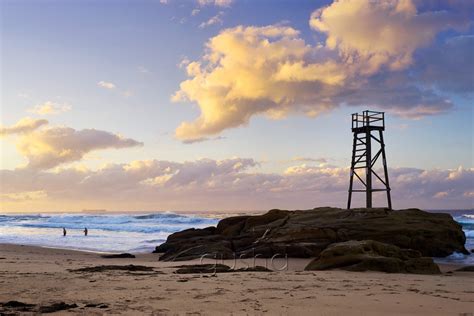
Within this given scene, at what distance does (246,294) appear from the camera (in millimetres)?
8422

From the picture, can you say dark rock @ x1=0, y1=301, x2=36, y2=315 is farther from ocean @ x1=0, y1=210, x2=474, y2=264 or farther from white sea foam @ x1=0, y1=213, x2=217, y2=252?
white sea foam @ x1=0, y1=213, x2=217, y2=252

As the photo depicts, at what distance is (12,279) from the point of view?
36.0ft

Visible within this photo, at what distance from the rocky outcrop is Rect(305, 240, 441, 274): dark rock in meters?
6.15

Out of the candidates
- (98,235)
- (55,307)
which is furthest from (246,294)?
(98,235)

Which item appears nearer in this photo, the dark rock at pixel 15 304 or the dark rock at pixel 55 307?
the dark rock at pixel 55 307

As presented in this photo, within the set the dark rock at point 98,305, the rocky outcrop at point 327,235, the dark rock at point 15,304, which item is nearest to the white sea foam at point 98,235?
the rocky outcrop at point 327,235

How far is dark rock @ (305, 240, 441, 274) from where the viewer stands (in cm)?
1305

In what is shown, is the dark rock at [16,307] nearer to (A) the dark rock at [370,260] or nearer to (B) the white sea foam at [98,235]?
(A) the dark rock at [370,260]

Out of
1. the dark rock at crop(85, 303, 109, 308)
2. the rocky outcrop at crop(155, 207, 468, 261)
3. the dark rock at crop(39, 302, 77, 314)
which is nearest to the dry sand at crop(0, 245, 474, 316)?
the dark rock at crop(85, 303, 109, 308)

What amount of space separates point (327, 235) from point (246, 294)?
46.2 ft

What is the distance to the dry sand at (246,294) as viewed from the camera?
7.05m

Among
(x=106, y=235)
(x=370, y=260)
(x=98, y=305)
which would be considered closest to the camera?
(x=98, y=305)

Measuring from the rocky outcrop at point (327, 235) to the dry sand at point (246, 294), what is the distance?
368 inches

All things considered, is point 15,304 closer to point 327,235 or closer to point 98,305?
point 98,305
